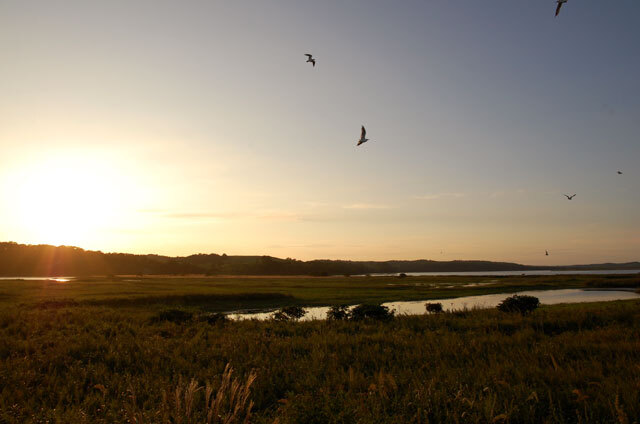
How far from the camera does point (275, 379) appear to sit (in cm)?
918

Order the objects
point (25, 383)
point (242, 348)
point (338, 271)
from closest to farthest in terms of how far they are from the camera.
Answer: point (25, 383) < point (242, 348) < point (338, 271)

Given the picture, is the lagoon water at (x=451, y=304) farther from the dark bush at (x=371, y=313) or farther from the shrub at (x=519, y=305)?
the dark bush at (x=371, y=313)

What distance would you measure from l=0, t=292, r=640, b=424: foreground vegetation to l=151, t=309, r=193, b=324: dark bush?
201 inches

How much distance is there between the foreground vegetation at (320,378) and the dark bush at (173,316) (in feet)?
16.8

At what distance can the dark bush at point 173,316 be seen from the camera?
2298 centimetres

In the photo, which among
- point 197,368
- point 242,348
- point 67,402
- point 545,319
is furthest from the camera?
point 545,319

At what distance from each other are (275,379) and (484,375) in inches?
176

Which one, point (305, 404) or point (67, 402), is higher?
point (305, 404)

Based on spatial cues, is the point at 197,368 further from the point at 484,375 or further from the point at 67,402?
the point at 484,375

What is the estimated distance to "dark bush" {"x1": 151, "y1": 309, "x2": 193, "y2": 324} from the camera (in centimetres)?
2298

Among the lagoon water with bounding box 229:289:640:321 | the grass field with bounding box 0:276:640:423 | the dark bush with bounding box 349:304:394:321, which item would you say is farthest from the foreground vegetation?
the lagoon water with bounding box 229:289:640:321

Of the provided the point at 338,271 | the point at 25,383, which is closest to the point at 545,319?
the point at 25,383

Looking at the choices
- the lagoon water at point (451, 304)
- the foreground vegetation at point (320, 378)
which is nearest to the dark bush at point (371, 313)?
the lagoon water at point (451, 304)

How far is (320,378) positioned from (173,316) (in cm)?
1647
